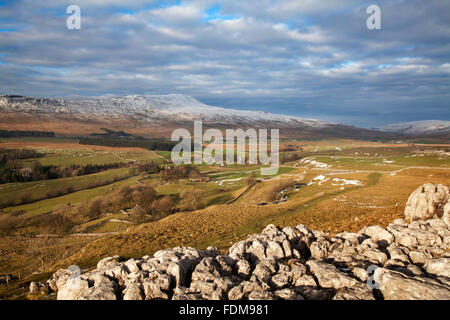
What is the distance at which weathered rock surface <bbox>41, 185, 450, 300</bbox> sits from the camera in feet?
35.3

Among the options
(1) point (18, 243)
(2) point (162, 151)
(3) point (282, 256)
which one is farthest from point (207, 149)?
(3) point (282, 256)

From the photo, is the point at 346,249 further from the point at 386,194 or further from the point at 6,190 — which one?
the point at 6,190

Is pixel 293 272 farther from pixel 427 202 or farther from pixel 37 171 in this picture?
pixel 37 171

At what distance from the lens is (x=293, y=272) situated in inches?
498

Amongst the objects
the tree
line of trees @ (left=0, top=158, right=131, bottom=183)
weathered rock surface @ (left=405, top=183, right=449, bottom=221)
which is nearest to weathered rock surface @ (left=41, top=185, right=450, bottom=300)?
weathered rock surface @ (left=405, top=183, right=449, bottom=221)

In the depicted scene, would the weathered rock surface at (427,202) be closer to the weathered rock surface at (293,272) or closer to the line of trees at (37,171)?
the weathered rock surface at (293,272)

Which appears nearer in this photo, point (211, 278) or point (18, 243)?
point (211, 278)

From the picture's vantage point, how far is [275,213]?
37.0 metres

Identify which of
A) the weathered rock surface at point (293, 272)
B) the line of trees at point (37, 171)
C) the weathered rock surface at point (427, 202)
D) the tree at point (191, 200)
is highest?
the weathered rock surface at point (427, 202)

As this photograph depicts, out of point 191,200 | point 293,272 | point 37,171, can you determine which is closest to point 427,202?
point 293,272

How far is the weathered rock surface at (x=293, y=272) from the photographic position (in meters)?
10.8

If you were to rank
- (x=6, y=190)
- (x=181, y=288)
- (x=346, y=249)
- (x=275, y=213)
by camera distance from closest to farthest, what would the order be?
(x=181, y=288)
(x=346, y=249)
(x=275, y=213)
(x=6, y=190)

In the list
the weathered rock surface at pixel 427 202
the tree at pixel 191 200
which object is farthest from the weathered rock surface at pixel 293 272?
the tree at pixel 191 200

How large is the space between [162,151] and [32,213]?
4516 inches
